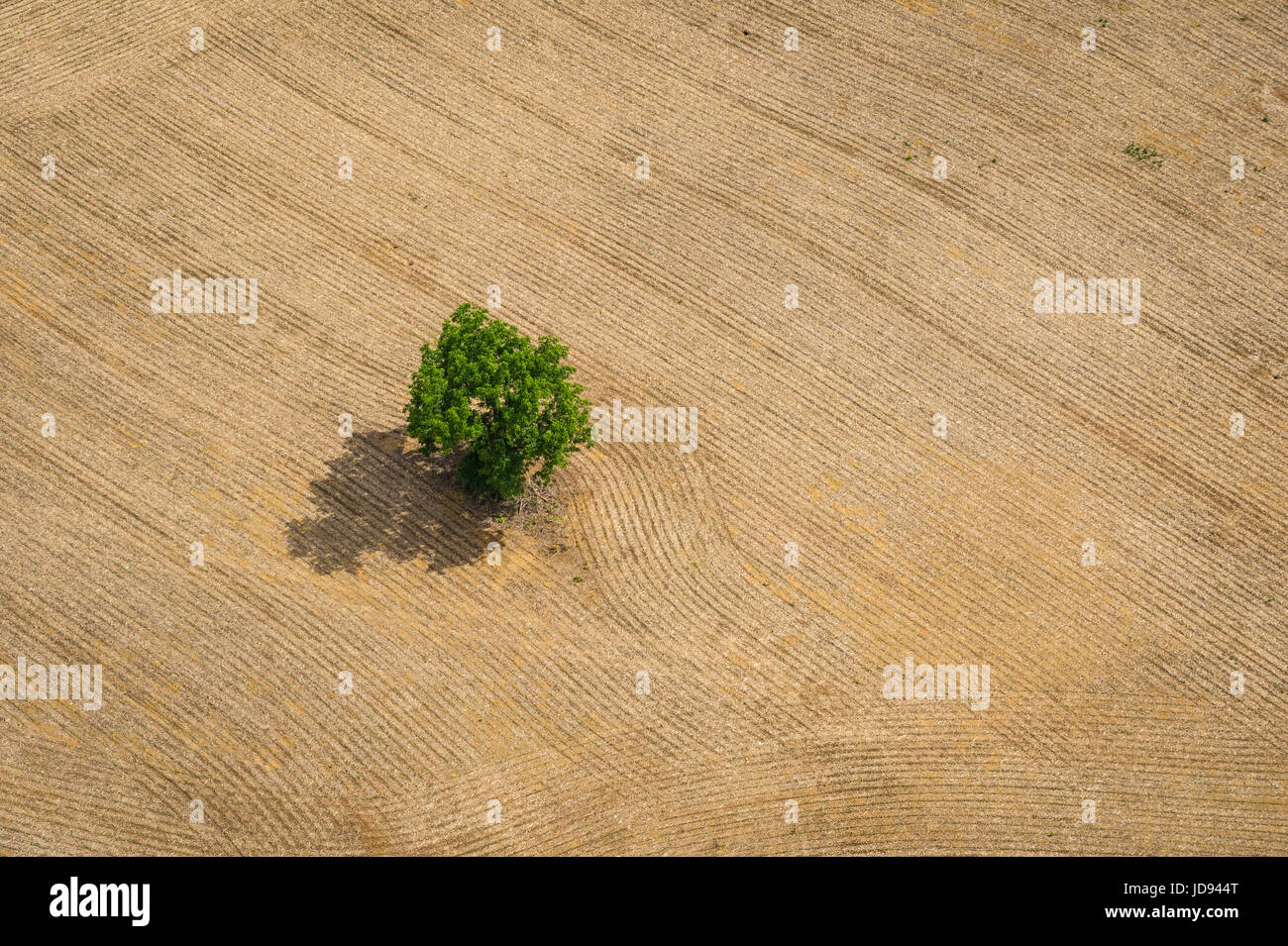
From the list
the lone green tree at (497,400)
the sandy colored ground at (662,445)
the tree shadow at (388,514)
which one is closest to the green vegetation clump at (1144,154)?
Answer: the sandy colored ground at (662,445)

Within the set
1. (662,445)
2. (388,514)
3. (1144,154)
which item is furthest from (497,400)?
(1144,154)

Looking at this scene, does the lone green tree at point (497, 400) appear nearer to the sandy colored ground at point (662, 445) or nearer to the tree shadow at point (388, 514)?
the tree shadow at point (388, 514)

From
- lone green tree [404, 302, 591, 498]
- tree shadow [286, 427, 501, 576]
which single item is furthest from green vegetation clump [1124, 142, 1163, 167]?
tree shadow [286, 427, 501, 576]

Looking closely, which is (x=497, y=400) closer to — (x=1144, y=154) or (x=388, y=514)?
(x=388, y=514)

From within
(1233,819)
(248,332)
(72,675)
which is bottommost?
(1233,819)

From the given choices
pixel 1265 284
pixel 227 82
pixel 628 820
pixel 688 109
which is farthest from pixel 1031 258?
pixel 227 82

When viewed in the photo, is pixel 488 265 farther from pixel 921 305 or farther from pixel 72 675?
pixel 72 675
